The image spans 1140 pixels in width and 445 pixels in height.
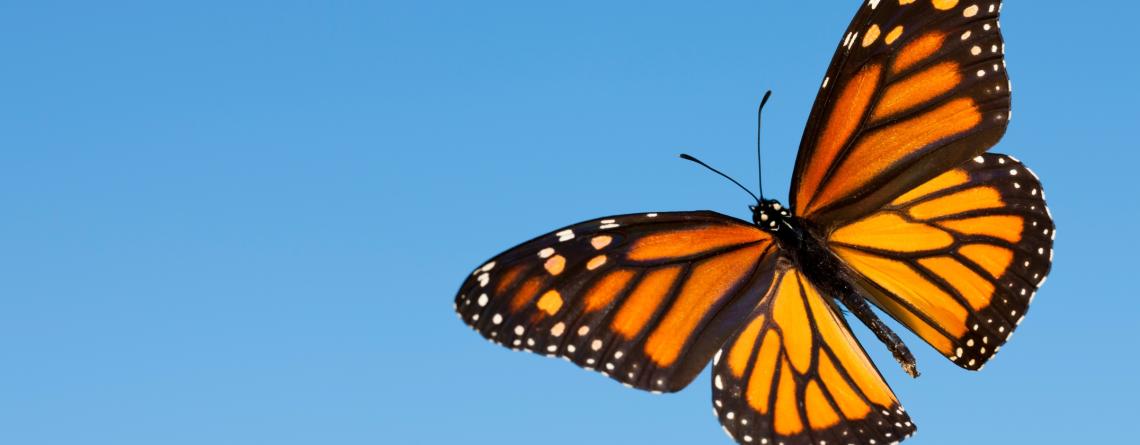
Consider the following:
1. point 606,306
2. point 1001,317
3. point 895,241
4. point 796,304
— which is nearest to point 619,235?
point 606,306

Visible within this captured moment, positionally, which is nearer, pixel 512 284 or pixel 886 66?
pixel 512 284

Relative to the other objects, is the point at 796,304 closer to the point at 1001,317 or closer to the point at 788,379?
the point at 788,379

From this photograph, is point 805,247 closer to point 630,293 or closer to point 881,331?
point 881,331

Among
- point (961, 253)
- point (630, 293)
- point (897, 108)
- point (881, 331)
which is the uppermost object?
point (897, 108)

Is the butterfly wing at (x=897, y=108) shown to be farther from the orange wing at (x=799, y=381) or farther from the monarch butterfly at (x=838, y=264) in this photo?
the orange wing at (x=799, y=381)

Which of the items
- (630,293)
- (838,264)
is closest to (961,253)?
(838,264)

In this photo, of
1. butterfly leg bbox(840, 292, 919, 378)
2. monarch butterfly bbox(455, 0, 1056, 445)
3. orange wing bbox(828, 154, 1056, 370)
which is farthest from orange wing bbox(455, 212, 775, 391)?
orange wing bbox(828, 154, 1056, 370)
